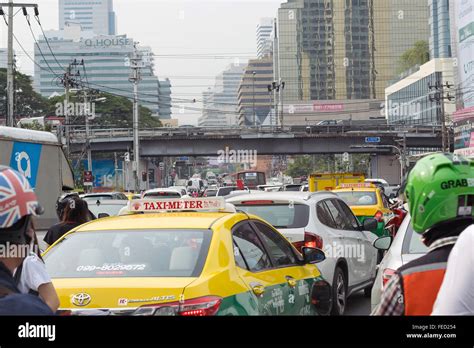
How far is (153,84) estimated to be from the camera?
9619cm

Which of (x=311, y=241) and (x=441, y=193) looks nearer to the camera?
(x=441, y=193)

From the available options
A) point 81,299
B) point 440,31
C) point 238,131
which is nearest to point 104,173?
point 238,131

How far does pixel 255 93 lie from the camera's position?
115062mm

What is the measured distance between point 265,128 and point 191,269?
55.1m

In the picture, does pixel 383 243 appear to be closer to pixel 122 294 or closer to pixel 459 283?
pixel 122 294

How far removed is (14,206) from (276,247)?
12.1 feet

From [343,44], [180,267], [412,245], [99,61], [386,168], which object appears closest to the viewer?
[180,267]

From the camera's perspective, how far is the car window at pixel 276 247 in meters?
6.41

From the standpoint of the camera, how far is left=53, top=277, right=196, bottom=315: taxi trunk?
4.66 meters

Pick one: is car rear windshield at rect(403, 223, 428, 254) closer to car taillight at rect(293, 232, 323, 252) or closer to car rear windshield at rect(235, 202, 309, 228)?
car taillight at rect(293, 232, 323, 252)

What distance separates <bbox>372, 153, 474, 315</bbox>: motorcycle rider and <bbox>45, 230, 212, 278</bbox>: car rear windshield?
7.50 ft

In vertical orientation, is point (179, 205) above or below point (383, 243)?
above
